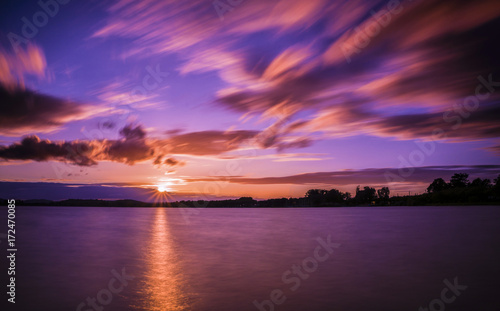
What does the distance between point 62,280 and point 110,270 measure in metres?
3.12

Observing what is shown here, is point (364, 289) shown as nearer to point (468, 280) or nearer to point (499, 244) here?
point (468, 280)

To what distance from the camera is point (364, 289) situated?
15023 mm

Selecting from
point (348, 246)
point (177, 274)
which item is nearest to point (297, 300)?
point (177, 274)

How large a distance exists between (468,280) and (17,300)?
21039 millimetres

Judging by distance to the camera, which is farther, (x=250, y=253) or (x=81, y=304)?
(x=250, y=253)

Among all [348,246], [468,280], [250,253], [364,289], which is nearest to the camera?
[364,289]

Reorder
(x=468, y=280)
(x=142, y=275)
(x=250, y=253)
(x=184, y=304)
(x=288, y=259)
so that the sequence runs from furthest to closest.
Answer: (x=250, y=253), (x=288, y=259), (x=142, y=275), (x=468, y=280), (x=184, y=304)

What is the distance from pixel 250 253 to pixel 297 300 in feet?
45.3

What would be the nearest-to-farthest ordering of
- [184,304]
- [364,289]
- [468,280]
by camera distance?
[184,304] → [364,289] → [468,280]

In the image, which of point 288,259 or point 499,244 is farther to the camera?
point 499,244

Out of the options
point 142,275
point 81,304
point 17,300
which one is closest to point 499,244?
point 142,275

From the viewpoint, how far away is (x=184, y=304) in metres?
12.8

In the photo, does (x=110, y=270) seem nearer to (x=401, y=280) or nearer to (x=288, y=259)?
(x=288, y=259)

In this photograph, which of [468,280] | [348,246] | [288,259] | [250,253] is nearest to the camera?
[468,280]
